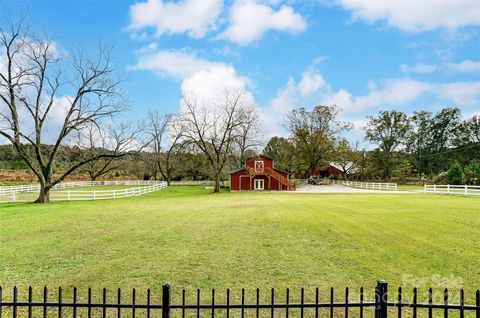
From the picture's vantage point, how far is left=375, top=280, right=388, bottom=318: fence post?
12.7 feet

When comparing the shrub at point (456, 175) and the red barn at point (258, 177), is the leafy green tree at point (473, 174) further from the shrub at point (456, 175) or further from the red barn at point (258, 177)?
the red barn at point (258, 177)

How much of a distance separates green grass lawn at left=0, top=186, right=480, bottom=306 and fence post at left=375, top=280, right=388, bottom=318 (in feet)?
8.72

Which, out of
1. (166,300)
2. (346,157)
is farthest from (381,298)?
(346,157)

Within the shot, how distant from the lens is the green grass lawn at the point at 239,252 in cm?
713

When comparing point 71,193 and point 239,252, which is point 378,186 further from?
point 239,252

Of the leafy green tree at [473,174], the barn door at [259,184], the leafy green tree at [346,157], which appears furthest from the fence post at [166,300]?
the leafy green tree at [346,157]

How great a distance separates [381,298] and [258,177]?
47358 mm

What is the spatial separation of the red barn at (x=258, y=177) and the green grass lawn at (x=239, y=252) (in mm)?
35407

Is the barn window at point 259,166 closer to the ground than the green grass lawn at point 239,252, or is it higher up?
higher up

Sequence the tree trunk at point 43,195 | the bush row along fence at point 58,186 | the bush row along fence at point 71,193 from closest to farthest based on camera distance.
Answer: the tree trunk at point 43,195, the bush row along fence at point 71,193, the bush row along fence at point 58,186

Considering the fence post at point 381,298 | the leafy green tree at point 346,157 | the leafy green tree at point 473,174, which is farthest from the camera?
the leafy green tree at point 346,157

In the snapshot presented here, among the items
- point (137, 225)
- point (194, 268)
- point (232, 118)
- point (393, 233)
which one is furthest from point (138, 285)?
point (232, 118)

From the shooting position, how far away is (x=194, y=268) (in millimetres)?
7801

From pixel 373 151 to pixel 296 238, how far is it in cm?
6378
